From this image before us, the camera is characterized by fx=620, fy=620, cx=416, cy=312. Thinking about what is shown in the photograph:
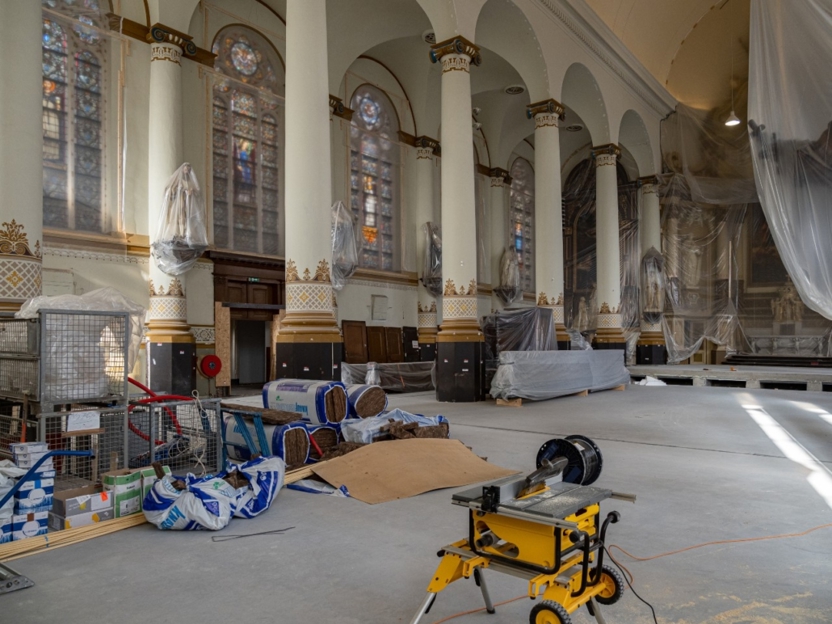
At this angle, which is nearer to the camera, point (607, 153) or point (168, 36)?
point (168, 36)

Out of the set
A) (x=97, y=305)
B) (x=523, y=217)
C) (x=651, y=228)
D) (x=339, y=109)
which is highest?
(x=339, y=109)

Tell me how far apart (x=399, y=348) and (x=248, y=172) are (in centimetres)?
580

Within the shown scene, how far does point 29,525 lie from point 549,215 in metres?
12.2

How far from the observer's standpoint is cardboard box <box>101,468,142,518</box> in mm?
3910

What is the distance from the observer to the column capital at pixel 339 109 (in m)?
14.3

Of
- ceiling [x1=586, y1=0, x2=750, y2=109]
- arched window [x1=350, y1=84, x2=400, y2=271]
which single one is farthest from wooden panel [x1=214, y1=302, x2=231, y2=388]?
ceiling [x1=586, y1=0, x2=750, y2=109]

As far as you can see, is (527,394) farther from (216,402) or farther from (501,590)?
(501,590)

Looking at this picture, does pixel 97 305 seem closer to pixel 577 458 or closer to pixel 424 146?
pixel 577 458

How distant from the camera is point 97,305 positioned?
519 cm

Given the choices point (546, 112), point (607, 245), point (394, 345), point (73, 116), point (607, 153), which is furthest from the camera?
point (607, 245)

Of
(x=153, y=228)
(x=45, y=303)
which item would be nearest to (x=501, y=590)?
(x=45, y=303)

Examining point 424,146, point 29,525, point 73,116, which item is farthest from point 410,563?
point 424,146

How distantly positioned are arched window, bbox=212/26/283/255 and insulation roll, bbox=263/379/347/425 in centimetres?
677

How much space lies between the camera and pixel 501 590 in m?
2.79
